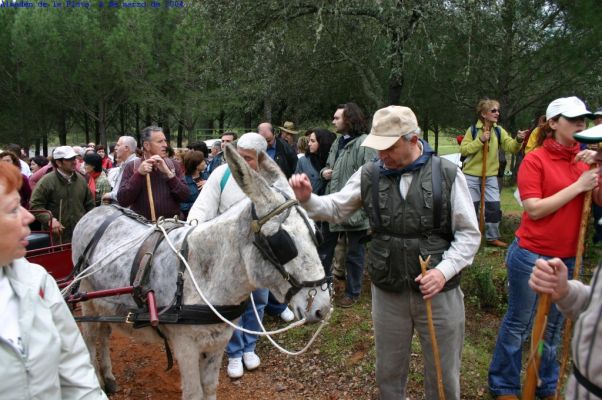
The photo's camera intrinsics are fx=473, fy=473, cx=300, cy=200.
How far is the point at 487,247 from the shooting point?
8.15 m

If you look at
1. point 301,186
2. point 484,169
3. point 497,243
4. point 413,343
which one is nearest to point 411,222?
point 301,186

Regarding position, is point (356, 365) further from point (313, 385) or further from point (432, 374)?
point (432, 374)

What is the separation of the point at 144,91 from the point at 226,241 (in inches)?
873

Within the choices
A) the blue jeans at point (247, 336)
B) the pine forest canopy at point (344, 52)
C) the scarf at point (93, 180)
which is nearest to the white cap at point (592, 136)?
the blue jeans at point (247, 336)

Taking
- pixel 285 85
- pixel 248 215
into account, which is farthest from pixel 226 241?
pixel 285 85

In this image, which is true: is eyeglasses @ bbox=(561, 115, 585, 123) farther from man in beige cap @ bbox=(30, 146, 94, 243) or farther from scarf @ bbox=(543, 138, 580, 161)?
man in beige cap @ bbox=(30, 146, 94, 243)

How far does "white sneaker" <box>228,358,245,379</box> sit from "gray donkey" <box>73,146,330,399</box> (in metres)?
1.29

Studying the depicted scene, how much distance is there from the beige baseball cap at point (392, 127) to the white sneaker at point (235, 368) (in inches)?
118

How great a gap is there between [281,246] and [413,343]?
3.09 m

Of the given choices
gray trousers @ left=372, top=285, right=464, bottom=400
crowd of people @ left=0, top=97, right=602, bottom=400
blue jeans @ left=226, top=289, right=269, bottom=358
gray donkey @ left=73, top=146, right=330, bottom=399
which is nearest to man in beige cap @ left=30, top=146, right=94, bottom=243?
crowd of people @ left=0, top=97, right=602, bottom=400

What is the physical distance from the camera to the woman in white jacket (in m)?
1.77

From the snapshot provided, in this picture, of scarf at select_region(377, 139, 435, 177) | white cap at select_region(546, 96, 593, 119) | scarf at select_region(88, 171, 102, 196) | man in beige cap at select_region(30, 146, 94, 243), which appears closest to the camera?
scarf at select_region(377, 139, 435, 177)

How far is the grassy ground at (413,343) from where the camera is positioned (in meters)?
4.55

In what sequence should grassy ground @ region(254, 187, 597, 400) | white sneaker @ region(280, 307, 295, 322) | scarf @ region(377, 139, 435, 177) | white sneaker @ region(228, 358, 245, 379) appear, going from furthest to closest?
white sneaker @ region(280, 307, 295, 322), white sneaker @ region(228, 358, 245, 379), grassy ground @ region(254, 187, 597, 400), scarf @ region(377, 139, 435, 177)
